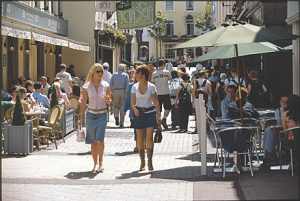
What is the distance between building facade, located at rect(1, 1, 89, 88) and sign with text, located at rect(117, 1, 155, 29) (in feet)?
7.62

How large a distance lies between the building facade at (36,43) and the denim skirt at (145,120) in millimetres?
7439

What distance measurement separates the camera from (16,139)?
413 inches

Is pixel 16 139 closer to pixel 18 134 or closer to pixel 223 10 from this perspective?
pixel 18 134

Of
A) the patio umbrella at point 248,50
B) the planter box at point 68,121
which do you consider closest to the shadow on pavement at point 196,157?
the patio umbrella at point 248,50

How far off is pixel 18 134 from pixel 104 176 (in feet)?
8.35

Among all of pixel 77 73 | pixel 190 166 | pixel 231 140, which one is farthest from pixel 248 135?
pixel 77 73

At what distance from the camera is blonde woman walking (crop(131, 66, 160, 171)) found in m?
8.80

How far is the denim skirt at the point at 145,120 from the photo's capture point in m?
8.82

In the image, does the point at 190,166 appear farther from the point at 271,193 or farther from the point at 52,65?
the point at 52,65

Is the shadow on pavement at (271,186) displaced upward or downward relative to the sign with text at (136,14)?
downward

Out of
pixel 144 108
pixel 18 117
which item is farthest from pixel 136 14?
pixel 144 108

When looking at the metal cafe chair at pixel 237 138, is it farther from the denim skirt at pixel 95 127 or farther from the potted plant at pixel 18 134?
the potted plant at pixel 18 134

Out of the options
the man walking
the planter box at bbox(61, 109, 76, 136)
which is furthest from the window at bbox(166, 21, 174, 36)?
the planter box at bbox(61, 109, 76, 136)

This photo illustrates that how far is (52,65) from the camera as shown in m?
28.5
